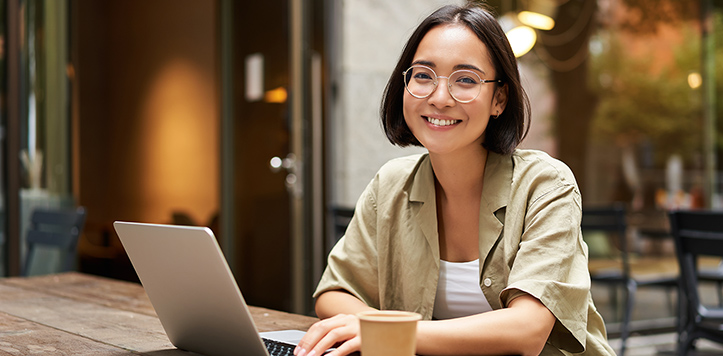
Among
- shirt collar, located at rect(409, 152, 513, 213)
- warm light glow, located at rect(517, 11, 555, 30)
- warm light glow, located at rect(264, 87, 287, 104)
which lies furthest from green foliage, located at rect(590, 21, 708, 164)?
shirt collar, located at rect(409, 152, 513, 213)

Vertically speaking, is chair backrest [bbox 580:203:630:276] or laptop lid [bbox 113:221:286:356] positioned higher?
laptop lid [bbox 113:221:286:356]

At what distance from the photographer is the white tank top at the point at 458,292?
4.62 ft

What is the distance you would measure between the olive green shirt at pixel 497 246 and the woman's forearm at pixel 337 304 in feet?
0.06

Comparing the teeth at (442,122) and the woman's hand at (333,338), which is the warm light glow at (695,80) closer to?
the teeth at (442,122)

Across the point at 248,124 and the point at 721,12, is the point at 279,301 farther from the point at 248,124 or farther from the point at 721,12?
the point at 721,12

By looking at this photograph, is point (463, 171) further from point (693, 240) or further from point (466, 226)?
point (693, 240)

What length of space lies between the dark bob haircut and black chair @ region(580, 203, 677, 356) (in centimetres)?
255

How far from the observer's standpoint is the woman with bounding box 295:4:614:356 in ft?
3.78

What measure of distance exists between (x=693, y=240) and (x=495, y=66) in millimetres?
1588

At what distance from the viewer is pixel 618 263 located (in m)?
4.41

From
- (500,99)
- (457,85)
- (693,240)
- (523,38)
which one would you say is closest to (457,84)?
(457,85)

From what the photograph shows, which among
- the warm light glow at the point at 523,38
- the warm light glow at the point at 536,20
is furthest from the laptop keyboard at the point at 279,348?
the warm light glow at the point at 536,20

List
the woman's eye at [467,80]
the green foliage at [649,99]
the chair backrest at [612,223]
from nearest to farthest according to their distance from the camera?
the woman's eye at [467,80] → the chair backrest at [612,223] → the green foliage at [649,99]

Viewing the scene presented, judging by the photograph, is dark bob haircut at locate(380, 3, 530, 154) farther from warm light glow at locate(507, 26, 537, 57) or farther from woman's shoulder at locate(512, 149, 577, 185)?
warm light glow at locate(507, 26, 537, 57)
